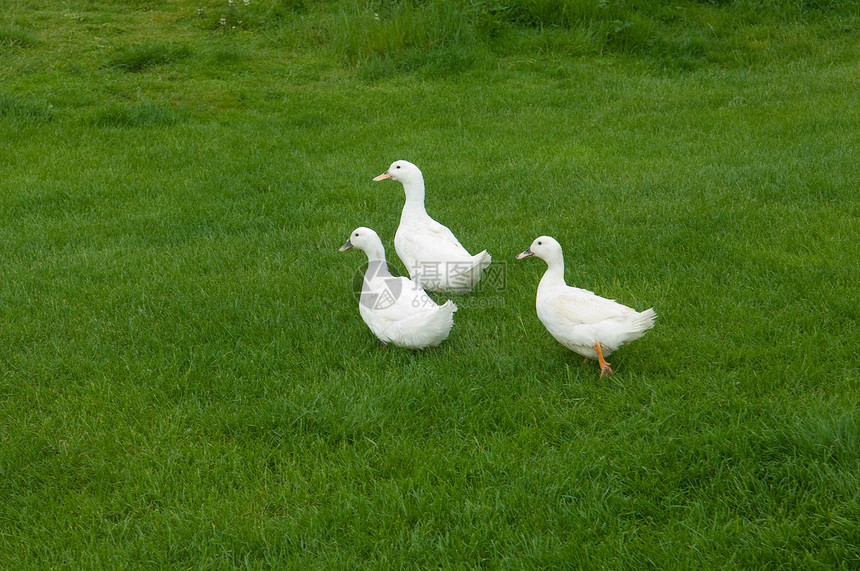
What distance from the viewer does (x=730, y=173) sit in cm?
720

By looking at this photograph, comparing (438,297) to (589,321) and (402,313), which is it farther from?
(589,321)

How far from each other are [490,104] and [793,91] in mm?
3814

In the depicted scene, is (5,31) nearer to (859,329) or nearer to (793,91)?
(793,91)

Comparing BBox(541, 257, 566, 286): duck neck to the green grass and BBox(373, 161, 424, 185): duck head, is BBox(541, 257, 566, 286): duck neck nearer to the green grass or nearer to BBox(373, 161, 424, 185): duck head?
the green grass

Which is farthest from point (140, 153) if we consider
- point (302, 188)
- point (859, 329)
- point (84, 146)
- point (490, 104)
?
point (859, 329)

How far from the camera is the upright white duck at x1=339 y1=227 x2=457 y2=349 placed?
419cm

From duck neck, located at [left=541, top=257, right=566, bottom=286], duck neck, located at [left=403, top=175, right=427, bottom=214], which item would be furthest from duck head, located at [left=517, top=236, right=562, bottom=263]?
duck neck, located at [left=403, top=175, right=427, bottom=214]

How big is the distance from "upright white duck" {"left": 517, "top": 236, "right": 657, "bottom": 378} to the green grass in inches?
7.0

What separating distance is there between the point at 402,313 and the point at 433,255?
95cm

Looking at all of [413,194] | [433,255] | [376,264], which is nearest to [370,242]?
[376,264]

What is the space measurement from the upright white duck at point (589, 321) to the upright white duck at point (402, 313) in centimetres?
55

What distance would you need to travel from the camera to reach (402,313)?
170 inches

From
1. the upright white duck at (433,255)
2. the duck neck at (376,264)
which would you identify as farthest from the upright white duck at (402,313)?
the upright white duck at (433,255)

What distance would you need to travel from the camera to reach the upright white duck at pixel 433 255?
16.7 ft
